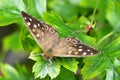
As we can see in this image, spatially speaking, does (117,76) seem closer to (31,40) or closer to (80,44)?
(80,44)

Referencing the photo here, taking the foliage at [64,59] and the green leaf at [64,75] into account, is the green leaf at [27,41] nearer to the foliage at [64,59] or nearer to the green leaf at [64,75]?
the foliage at [64,59]

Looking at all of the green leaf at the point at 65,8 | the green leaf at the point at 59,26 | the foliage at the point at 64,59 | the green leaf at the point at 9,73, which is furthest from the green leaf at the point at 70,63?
the green leaf at the point at 65,8

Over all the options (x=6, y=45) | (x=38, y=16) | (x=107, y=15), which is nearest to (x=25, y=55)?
(x=6, y=45)

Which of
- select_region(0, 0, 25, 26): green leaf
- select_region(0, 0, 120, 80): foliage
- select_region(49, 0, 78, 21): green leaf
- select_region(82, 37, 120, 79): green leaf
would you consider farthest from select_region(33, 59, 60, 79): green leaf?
select_region(49, 0, 78, 21): green leaf

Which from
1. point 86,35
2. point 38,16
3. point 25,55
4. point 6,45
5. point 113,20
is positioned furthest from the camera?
point 25,55

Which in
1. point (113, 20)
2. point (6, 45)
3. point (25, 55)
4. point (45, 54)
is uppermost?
point (45, 54)

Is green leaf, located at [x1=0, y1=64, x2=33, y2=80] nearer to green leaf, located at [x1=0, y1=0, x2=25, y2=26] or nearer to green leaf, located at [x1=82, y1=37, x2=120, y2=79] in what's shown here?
green leaf, located at [x1=0, y1=0, x2=25, y2=26]

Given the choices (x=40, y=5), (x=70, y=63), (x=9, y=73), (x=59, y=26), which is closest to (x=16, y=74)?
(x=9, y=73)
